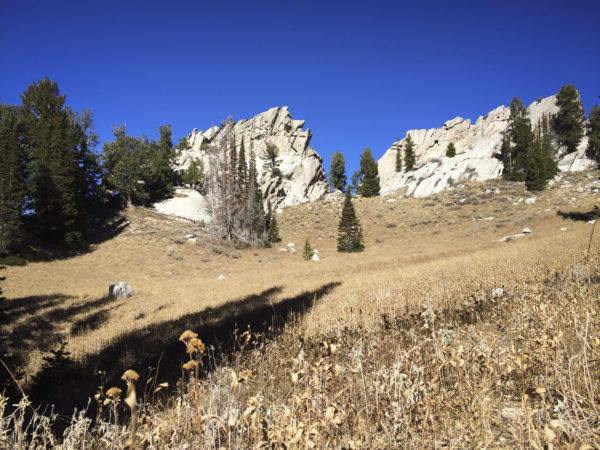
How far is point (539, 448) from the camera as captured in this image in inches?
44.1

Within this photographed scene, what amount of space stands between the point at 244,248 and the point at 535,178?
4977 centimetres

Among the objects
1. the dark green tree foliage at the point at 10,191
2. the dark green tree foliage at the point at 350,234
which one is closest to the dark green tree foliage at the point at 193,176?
the dark green tree foliage at the point at 10,191

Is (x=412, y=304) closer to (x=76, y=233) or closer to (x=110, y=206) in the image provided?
(x=76, y=233)

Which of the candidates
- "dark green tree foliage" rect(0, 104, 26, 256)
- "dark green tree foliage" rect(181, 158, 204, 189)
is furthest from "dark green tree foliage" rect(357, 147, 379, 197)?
"dark green tree foliage" rect(0, 104, 26, 256)

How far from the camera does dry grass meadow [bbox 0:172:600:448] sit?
180 centimetres

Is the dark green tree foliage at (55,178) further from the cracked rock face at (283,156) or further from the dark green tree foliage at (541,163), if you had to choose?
the dark green tree foliage at (541,163)

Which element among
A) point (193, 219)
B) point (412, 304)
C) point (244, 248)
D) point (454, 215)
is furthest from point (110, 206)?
point (454, 215)

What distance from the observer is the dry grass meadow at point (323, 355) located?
1.80 meters

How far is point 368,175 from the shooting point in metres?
75.2

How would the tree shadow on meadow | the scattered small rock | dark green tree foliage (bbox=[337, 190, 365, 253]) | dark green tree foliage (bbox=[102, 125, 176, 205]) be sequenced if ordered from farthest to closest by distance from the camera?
dark green tree foliage (bbox=[102, 125, 176, 205]) < dark green tree foliage (bbox=[337, 190, 365, 253]) < the scattered small rock < the tree shadow on meadow

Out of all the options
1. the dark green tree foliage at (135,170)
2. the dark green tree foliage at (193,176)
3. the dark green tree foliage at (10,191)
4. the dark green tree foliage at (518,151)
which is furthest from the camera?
the dark green tree foliage at (193,176)

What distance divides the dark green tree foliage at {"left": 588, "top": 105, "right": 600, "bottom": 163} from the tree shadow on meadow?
75.2 metres

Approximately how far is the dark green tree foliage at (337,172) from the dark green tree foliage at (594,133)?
53.9 m

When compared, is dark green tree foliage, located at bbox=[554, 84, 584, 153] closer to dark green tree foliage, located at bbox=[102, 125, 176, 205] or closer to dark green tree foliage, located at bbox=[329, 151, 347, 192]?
dark green tree foliage, located at bbox=[329, 151, 347, 192]
